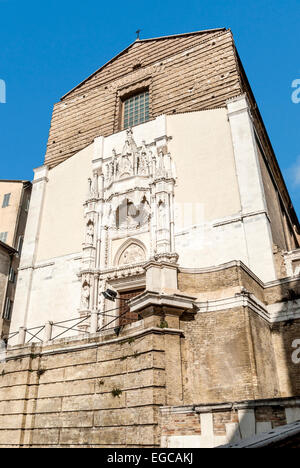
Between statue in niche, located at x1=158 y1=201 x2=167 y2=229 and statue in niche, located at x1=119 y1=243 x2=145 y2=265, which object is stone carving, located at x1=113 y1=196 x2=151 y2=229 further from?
statue in niche, located at x1=119 y1=243 x2=145 y2=265

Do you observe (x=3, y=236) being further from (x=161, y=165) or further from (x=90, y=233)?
(x=161, y=165)

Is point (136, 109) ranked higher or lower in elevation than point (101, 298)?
higher

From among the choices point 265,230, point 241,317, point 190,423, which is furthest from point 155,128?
point 190,423

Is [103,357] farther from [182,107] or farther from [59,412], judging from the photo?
[182,107]

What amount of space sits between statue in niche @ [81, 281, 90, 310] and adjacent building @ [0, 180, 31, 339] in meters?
7.19

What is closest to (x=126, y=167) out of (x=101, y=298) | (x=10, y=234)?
(x=101, y=298)

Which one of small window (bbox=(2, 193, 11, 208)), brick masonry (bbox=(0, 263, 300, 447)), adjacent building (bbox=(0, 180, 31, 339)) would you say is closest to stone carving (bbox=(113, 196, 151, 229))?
brick masonry (bbox=(0, 263, 300, 447))

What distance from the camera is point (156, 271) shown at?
12414mm

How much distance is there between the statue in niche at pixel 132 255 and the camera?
64.4 feet

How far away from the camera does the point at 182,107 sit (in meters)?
22.7

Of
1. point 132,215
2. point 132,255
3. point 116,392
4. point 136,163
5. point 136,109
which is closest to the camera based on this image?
point 116,392

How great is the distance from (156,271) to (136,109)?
16.1 meters

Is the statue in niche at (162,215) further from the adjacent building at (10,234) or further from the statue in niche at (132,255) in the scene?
the adjacent building at (10,234)

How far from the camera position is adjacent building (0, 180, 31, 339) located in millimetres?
24641
